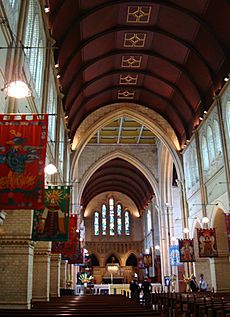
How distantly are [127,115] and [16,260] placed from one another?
20982 mm

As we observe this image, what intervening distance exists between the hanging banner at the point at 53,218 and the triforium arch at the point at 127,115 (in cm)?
1672

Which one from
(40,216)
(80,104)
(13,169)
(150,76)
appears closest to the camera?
(13,169)

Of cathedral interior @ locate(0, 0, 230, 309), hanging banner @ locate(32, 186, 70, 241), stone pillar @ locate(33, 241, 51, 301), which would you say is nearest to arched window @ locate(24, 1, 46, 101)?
cathedral interior @ locate(0, 0, 230, 309)

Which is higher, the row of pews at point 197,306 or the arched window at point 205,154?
the arched window at point 205,154

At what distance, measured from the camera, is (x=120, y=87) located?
2920cm

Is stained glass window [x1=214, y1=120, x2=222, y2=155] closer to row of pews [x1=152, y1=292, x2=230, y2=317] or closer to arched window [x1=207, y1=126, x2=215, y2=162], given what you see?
arched window [x1=207, y1=126, x2=215, y2=162]

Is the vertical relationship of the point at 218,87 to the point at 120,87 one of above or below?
below

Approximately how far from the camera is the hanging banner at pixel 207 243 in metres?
21.5

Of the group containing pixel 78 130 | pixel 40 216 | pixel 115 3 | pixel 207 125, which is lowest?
pixel 40 216

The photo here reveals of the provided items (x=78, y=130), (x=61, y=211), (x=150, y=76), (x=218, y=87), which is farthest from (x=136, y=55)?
(x=61, y=211)

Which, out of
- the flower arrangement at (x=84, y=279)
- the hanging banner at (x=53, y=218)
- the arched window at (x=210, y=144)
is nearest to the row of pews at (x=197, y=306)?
the hanging banner at (x=53, y=218)

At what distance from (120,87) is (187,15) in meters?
10.1

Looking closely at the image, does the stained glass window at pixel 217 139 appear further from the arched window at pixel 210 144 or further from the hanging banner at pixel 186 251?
the hanging banner at pixel 186 251

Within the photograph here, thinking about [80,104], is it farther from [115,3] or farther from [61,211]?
[61,211]
